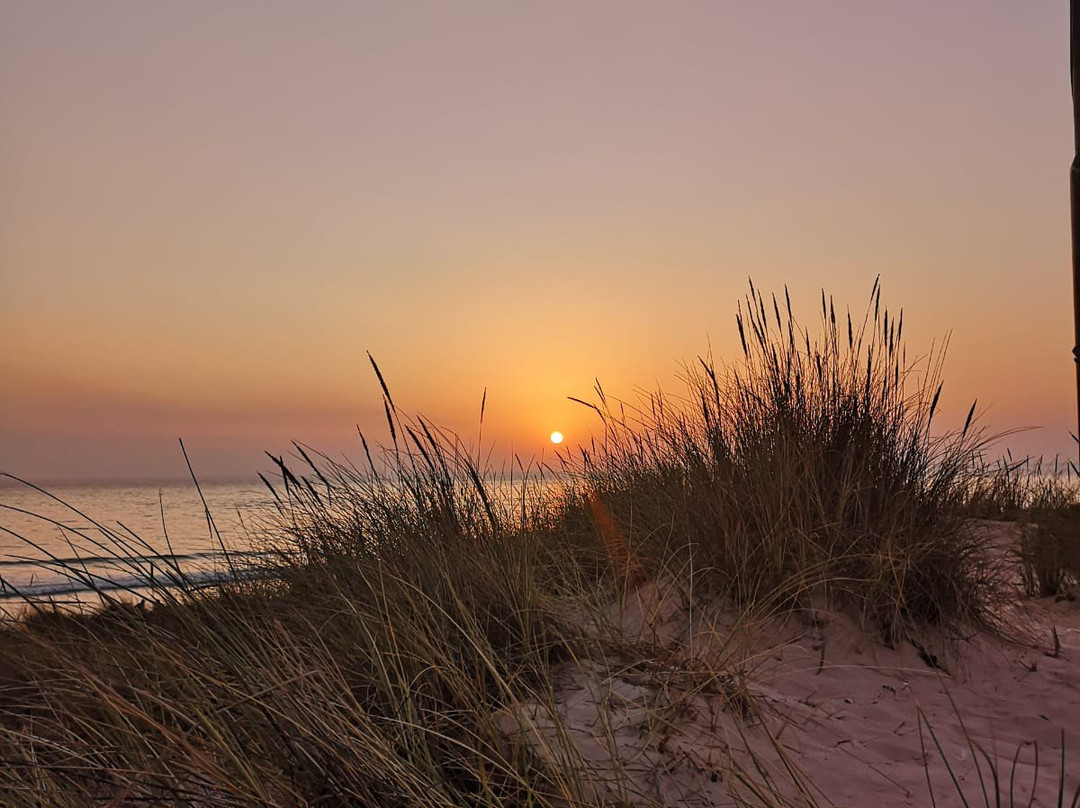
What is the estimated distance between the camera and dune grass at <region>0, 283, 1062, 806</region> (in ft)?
5.15

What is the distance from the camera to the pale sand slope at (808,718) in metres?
1.71

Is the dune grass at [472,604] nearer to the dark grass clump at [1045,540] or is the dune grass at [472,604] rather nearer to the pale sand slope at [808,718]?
the pale sand slope at [808,718]

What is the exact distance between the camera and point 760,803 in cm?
160

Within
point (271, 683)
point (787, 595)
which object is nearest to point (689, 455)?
point (787, 595)

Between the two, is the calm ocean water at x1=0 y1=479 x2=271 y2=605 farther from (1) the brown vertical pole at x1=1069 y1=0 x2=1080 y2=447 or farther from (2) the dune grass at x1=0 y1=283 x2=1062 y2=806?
(1) the brown vertical pole at x1=1069 y1=0 x2=1080 y2=447

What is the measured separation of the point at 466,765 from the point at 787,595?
1517 millimetres

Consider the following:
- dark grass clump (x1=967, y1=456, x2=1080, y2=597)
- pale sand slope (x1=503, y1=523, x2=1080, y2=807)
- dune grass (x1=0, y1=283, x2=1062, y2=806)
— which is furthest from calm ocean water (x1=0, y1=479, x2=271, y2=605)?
dark grass clump (x1=967, y1=456, x2=1080, y2=597)

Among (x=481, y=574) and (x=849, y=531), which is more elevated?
(x=849, y=531)

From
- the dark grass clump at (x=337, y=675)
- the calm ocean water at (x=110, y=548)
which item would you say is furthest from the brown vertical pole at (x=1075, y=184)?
the calm ocean water at (x=110, y=548)

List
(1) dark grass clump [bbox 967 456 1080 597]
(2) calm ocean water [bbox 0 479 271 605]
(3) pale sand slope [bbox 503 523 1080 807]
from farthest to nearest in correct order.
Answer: (1) dark grass clump [bbox 967 456 1080 597] → (2) calm ocean water [bbox 0 479 271 605] → (3) pale sand slope [bbox 503 523 1080 807]

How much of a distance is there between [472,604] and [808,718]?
0.98 meters

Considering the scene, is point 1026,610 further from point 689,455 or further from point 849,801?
point 849,801

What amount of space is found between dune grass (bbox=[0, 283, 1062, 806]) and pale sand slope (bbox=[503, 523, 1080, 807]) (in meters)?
0.05

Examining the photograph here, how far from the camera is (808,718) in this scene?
6.84ft
